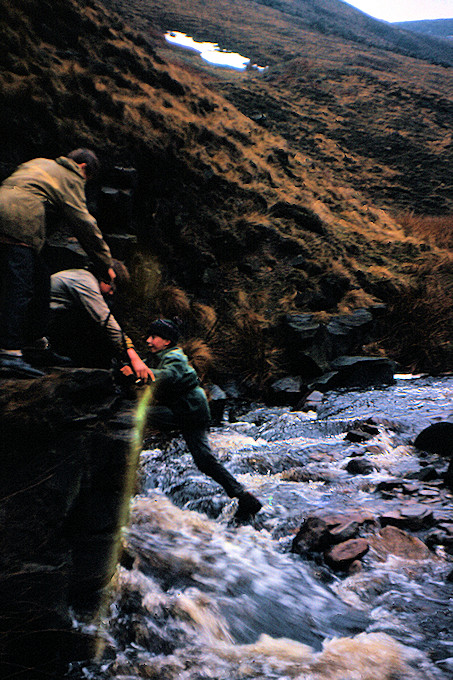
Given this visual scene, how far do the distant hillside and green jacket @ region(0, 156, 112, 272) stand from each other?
108423 mm

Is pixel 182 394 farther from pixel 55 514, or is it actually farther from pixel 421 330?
pixel 421 330

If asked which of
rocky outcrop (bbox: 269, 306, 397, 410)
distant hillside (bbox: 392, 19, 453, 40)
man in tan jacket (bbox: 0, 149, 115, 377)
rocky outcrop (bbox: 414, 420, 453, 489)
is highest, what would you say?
distant hillside (bbox: 392, 19, 453, 40)

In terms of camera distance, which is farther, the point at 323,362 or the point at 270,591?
the point at 323,362

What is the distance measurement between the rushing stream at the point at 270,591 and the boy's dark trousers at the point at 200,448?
0.44 meters

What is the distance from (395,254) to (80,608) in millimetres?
13139

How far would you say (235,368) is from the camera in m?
8.57

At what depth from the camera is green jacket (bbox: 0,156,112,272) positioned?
100 inches

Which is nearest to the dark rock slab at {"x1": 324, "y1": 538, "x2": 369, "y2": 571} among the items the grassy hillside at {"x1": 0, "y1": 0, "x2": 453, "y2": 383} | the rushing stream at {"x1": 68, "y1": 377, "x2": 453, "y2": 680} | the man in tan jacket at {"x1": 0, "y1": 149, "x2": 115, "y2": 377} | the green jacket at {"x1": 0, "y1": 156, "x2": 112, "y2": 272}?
the rushing stream at {"x1": 68, "y1": 377, "x2": 453, "y2": 680}

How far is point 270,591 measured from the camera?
3027 mm

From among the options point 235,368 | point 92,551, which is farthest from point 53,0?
point 92,551

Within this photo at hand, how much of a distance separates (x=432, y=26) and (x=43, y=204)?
11923 cm

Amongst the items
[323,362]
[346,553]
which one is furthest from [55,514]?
[323,362]

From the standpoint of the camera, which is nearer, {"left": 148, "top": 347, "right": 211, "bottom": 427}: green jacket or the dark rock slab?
the dark rock slab

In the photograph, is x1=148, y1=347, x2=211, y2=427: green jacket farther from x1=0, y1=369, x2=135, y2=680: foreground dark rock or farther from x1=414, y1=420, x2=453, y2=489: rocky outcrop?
x1=414, y1=420, x2=453, y2=489: rocky outcrop
